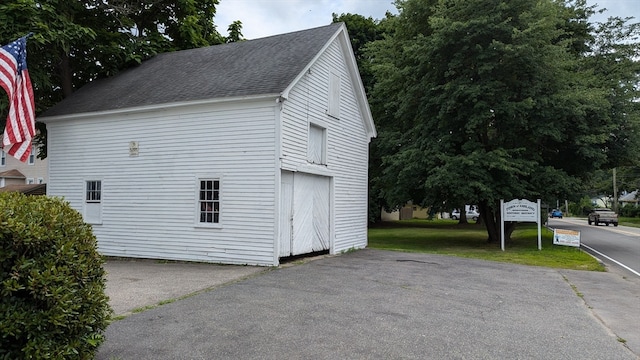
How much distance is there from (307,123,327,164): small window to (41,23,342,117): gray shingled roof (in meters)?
2.02

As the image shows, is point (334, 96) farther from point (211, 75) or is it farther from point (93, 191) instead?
point (93, 191)

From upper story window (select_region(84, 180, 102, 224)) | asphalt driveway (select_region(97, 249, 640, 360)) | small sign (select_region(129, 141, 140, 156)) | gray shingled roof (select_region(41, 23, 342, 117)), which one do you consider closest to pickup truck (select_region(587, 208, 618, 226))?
asphalt driveway (select_region(97, 249, 640, 360))

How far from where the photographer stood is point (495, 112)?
17656 mm

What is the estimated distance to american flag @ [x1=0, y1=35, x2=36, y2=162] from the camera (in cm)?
1124

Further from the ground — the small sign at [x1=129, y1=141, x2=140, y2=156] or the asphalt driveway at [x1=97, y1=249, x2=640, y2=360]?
the small sign at [x1=129, y1=141, x2=140, y2=156]

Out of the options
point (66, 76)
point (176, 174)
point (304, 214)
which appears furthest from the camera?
point (66, 76)

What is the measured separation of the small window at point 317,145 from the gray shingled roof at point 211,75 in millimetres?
2020

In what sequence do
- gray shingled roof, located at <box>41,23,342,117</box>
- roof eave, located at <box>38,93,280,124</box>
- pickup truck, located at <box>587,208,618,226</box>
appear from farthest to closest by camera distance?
pickup truck, located at <box>587,208,618,226</box>
gray shingled roof, located at <box>41,23,342,117</box>
roof eave, located at <box>38,93,280,124</box>

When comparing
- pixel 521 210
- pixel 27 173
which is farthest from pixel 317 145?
pixel 27 173

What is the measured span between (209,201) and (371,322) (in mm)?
6899

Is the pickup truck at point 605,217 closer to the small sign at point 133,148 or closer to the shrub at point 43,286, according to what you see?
the small sign at point 133,148

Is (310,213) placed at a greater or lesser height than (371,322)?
greater

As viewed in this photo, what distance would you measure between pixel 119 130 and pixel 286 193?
572 centimetres

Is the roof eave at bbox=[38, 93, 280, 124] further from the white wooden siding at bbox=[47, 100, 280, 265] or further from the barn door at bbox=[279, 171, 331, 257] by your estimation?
the barn door at bbox=[279, 171, 331, 257]
